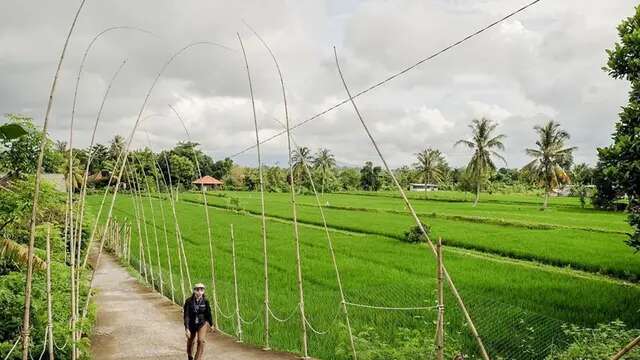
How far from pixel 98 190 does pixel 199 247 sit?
34.9m

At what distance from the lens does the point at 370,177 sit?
266 feet

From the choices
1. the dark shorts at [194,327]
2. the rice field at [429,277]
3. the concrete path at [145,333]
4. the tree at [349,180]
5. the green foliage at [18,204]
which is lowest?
the concrete path at [145,333]

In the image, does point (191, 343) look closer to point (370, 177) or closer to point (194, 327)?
point (194, 327)

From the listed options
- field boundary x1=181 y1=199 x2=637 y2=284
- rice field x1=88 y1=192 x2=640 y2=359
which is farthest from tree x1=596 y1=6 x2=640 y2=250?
field boundary x1=181 y1=199 x2=637 y2=284

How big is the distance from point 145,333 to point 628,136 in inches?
368

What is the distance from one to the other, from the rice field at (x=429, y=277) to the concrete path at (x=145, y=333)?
62 cm

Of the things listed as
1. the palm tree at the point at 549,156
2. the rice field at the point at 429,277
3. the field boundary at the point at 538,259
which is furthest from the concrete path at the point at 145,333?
the palm tree at the point at 549,156

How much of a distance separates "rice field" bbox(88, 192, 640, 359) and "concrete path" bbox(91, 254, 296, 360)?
622 mm

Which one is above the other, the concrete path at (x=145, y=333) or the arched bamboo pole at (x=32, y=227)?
the arched bamboo pole at (x=32, y=227)

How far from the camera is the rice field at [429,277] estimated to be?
1028 centimetres

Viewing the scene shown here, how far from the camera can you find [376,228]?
28.5 meters

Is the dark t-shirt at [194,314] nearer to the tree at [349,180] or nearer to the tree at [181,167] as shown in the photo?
the tree at [181,167]

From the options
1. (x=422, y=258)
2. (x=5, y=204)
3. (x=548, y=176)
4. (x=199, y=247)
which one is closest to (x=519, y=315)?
(x=422, y=258)

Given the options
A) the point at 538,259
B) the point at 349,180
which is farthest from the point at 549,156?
the point at 349,180
